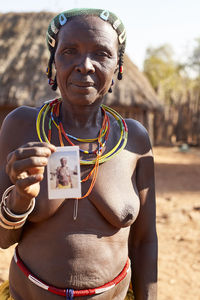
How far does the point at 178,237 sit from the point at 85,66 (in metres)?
4.30

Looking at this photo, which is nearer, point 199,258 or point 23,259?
point 23,259

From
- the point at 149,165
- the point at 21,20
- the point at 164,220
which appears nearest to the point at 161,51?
the point at 21,20

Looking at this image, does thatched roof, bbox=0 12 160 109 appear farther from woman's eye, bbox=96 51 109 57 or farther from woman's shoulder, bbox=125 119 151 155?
woman's eye, bbox=96 51 109 57

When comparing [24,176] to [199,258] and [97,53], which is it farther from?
[199,258]

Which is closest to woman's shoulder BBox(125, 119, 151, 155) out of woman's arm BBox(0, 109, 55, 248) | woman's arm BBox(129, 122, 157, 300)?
woman's arm BBox(129, 122, 157, 300)

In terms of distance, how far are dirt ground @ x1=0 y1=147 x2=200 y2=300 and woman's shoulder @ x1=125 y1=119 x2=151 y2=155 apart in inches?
95.8

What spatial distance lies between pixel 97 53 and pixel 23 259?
1059 mm

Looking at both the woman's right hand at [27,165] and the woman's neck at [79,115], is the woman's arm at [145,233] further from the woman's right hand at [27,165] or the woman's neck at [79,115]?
the woman's right hand at [27,165]

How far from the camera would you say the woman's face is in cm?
147

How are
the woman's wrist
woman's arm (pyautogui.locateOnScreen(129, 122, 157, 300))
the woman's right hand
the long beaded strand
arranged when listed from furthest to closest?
woman's arm (pyautogui.locateOnScreen(129, 122, 157, 300))
the long beaded strand
the woman's wrist
the woman's right hand

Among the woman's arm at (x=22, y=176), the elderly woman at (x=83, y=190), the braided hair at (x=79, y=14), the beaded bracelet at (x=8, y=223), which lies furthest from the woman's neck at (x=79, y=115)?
the beaded bracelet at (x=8, y=223)

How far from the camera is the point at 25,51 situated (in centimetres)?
1027

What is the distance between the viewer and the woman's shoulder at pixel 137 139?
68.7 inches

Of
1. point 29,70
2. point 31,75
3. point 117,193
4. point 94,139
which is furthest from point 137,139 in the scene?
point 29,70
